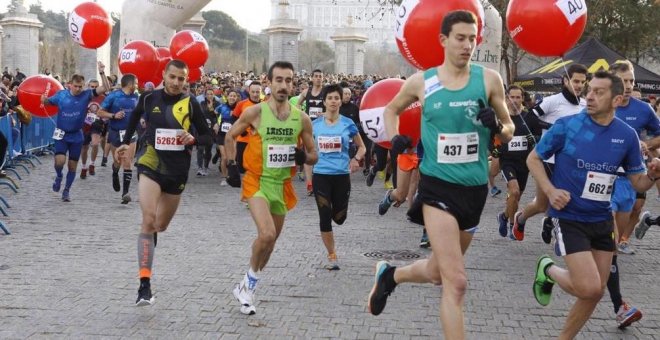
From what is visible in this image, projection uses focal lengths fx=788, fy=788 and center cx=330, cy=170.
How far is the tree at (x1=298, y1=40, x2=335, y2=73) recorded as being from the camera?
3201 inches

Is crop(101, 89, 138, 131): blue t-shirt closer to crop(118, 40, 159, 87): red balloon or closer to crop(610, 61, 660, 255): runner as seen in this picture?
crop(118, 40, 159, 87): red balloon

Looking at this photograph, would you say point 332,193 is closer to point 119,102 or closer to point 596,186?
point 596,186

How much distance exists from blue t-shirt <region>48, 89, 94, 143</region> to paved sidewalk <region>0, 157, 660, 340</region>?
5.86ft

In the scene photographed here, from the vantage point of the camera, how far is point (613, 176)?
5250 millimetres

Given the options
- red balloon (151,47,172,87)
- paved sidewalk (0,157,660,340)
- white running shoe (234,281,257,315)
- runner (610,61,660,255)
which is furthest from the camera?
red balloon (151,47,172,87)

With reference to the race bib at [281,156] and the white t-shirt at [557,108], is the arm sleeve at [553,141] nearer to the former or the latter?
the race bib at [281,156]

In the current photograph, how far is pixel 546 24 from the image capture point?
7855mm

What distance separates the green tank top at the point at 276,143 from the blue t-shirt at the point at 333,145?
5.07ft

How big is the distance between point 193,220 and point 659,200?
8547 mm

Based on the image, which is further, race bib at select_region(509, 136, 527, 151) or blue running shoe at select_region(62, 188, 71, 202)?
blue running shoe at select_region(62, 188, 71, 202)

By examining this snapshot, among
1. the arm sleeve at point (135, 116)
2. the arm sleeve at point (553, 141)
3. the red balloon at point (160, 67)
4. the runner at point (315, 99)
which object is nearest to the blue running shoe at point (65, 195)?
the red balloon at point (160, 67)

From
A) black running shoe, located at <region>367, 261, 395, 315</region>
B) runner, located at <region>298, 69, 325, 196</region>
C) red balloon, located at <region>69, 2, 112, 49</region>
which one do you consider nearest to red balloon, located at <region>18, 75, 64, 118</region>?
red balloon, located at <region>69, 2, 112, 49</region>

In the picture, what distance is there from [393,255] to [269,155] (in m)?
2.84

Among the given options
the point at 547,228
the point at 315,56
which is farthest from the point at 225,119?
the point at 315,56
